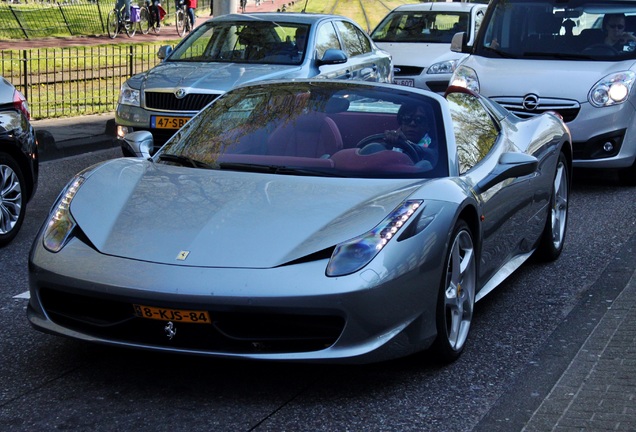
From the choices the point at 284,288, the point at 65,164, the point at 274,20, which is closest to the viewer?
the point at 284,288

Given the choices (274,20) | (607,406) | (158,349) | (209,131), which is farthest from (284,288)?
(274,20)

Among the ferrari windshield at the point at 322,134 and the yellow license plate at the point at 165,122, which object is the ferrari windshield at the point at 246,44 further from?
the ferrari windshield at the point at 322,134

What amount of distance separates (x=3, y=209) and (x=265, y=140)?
281cm

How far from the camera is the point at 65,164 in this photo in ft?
39.1

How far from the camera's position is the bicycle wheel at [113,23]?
30.0m

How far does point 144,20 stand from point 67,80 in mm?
16874

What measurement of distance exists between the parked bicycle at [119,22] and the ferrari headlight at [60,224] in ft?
82.6

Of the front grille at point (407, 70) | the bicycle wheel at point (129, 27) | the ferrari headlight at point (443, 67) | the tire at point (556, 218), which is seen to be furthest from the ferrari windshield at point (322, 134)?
the bicycle wheel at point (129, 27)

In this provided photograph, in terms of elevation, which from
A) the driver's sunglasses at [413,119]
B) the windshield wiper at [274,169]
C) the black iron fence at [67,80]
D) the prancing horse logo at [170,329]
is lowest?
the black iron fence at [67,80]

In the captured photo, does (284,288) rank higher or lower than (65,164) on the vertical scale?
higher

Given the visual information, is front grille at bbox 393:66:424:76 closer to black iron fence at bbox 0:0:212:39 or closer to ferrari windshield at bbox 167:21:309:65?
ferrari windshield at bbox 167:21:309:65

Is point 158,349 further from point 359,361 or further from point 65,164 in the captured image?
point 65,164

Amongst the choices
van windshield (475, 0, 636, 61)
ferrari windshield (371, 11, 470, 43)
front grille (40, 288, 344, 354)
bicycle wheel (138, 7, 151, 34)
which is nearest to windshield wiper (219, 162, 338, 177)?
front grille (40, 288, 344, 354)

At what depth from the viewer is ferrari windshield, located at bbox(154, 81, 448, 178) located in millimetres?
5660
